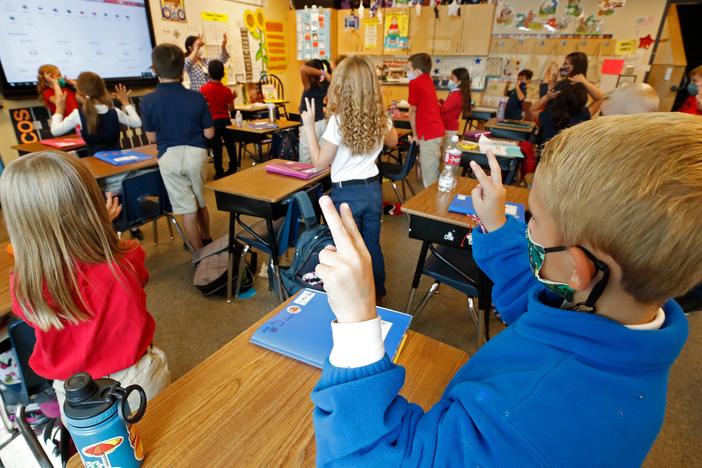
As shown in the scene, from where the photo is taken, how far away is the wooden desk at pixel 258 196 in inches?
85.7

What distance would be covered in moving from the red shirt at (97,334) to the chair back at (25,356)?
2.2 inches

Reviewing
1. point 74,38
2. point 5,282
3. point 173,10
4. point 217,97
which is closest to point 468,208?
point 5,282

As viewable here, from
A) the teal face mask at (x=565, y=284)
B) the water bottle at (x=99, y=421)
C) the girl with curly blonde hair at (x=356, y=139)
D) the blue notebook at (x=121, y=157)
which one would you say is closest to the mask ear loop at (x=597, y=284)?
the teal face mask at (x=565, y=284)

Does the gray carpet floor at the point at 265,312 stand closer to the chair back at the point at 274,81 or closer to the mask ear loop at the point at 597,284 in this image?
the mask ear loop at the point at 597,284

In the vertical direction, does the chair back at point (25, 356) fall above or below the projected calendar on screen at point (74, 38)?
below

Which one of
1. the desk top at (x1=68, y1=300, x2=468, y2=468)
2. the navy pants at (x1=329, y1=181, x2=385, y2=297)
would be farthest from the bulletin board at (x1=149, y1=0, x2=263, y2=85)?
the desk top at (x1=68, y1=300, x2=468, y2=468)

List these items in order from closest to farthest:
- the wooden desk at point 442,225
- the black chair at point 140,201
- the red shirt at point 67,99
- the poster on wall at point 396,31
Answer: the wooden desk at point 442,225 → the black chair at point 140,201 → the red shirt at point 67,99 → the poster on wall at point 396,31

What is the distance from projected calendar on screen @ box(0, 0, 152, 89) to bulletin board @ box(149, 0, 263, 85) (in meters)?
0.33

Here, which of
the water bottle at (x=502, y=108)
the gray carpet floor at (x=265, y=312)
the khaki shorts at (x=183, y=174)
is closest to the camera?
the gray carpet floor at (x=265, y=312)

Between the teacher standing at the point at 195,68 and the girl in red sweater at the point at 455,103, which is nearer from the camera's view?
the girl in red sweater at the point at 455,103

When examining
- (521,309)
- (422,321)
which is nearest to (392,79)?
(422,321)

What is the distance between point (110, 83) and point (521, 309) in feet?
17.8

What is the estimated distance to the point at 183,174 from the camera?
283 centimetres

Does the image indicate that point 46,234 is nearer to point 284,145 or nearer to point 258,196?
point 258,196
